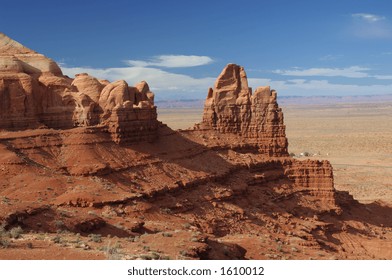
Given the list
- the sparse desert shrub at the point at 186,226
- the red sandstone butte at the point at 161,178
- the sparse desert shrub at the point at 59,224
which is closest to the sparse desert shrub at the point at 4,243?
the red sandstone butte at the point at 161,178

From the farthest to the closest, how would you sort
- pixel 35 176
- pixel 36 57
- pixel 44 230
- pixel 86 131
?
pixel 36 57 → pixel 86 131 → pixel 35 176 → pixel 44 230

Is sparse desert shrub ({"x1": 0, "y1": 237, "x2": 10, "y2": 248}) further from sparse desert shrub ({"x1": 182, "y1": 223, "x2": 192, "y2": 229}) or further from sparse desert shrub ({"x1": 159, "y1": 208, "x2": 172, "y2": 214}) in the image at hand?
sparse desert shrub ({"x1": 159, "y1": 208, "x2": 172, "y2": 214})

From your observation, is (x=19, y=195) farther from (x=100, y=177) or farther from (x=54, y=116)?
(x=54, y=116)

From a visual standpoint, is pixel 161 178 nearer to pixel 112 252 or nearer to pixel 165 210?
pixel 165 210

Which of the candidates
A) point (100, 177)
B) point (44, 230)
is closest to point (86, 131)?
point (100, 177)

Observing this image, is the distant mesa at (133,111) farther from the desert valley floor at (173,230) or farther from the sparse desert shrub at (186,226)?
the sparse desert shrub at (186,226)

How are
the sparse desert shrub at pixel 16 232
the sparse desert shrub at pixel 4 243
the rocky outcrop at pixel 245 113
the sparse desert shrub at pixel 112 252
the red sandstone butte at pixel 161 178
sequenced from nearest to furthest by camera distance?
the sparse desert shrub at pixel 112 252
the sparse desert shrub at pixel 4 243
the sparse desert shrub at pixel 16 232
the red sandstone butte at pixel 161 178
the rocky outcrop at pixel 245 113

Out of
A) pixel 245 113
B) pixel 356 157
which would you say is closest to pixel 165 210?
pixel 245 113
